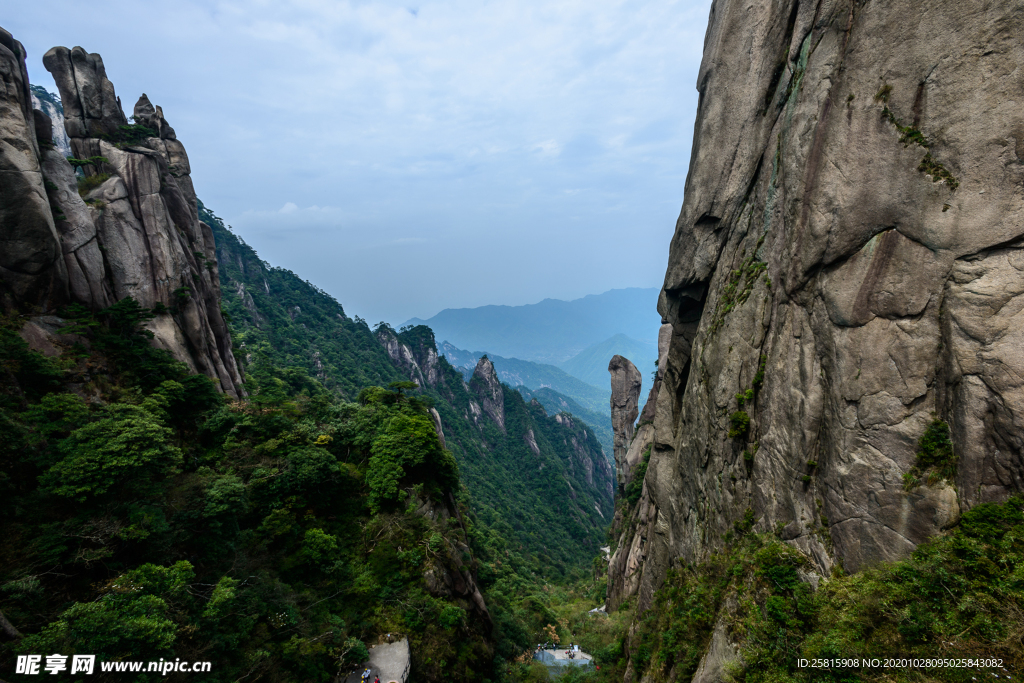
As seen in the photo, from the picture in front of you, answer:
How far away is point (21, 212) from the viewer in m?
18.2

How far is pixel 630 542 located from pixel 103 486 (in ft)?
92.1

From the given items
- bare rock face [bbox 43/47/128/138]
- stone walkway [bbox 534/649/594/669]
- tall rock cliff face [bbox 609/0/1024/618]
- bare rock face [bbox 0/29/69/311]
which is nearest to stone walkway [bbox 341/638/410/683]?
tall rock cliff face [bbox 609/0/1024/618]

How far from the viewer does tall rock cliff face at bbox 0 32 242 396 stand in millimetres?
18672

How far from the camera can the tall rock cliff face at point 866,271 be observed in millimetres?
7516

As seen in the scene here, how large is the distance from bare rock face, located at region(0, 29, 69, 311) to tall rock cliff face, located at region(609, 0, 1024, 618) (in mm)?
29656

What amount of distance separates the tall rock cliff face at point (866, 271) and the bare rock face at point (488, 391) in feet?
304

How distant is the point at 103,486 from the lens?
41.6 ft

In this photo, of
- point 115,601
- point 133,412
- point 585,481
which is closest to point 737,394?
point 115,601

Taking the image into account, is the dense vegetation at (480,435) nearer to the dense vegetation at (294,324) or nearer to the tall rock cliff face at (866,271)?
the dense vegetation at (294,324)

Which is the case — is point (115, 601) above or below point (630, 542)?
above

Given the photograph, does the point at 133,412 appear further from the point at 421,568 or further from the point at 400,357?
the point at 400,357

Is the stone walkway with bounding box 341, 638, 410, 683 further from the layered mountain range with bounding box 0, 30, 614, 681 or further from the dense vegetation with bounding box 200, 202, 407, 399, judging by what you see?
the dense vegetation with bounding box 200, 202, 407, 399

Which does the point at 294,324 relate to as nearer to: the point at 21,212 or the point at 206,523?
the point at 21,212

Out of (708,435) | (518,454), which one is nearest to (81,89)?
(708,435)
